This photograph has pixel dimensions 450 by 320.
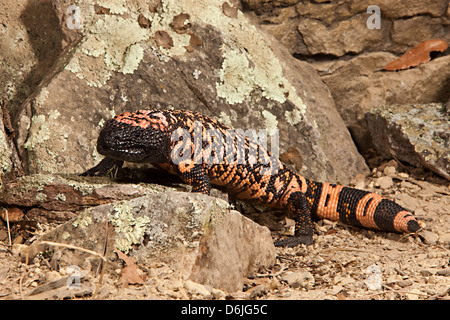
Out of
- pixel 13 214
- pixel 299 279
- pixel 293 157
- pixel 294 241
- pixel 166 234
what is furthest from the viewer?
pixel 293 157

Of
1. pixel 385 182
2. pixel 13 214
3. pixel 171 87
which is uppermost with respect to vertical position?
pixel 171 87

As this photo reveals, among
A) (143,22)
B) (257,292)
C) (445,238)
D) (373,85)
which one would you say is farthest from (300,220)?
(143,22)

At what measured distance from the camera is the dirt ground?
184 centimetres

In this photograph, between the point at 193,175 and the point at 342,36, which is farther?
the point at 342,36

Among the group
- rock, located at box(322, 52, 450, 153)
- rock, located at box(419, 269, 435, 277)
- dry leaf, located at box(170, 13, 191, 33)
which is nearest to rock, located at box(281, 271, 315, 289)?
rock, located at box(419, 269, 435, 277)

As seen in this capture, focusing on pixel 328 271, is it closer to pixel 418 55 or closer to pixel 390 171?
pixel 390 171

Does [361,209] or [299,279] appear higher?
[361,209]

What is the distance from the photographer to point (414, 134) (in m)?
3.95

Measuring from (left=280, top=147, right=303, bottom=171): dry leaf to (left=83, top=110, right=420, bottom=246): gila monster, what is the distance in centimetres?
15

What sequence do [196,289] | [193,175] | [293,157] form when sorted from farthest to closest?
[293,157], [193,175], [196,289]

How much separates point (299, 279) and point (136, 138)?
1288mm

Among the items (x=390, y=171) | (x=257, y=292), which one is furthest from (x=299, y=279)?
(x=390, y=171)

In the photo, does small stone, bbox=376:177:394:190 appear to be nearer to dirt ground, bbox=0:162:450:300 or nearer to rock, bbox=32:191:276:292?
dirt ground, bbox=0:162:450:300

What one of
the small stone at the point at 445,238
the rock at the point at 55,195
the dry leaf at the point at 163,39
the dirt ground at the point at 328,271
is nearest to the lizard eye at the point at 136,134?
the rock at the point at 55,195
